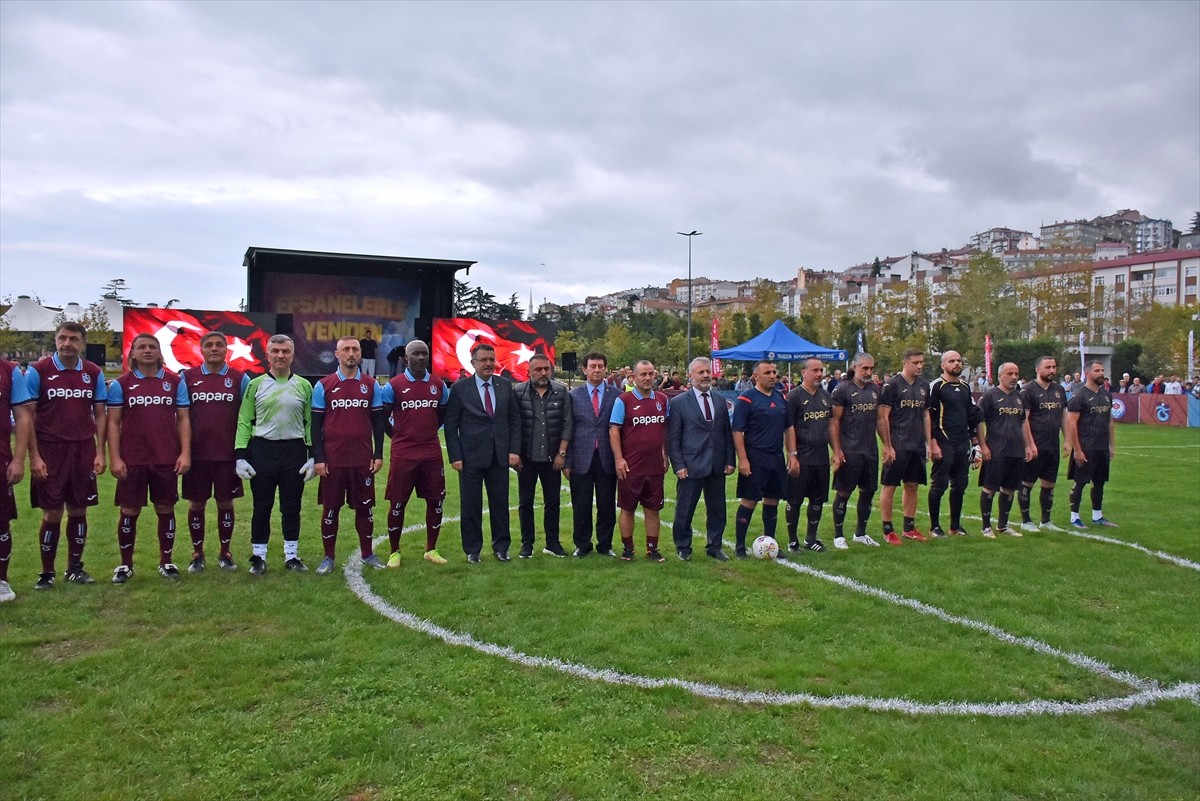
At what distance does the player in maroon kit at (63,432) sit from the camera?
20.3 feet

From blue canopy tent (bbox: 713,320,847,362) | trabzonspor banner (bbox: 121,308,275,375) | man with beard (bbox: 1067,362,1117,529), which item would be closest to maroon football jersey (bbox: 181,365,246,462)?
man with beard (bbox: 1067,362,1117,529)

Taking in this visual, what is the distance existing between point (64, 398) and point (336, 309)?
675 inches

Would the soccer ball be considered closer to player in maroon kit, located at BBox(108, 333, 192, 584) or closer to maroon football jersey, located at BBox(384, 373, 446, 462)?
maroon football jersey, located at BBox(384, 373, 446, 462)

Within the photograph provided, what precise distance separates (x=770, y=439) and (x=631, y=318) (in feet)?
197

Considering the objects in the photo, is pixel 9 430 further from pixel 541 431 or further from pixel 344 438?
pixel 541 431

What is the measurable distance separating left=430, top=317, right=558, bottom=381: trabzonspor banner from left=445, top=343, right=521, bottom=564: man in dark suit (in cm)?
1183

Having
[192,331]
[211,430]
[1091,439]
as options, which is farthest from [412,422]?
[192,331]

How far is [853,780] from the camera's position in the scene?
3.61 m

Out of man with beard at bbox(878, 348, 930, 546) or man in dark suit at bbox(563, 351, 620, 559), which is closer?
man in dark suit at bbox(563, 351, 620, 559)

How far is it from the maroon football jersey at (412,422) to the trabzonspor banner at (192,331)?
11162 mm

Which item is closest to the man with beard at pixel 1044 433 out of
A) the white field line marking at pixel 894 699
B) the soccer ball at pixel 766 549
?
the soccer ball at pixel 766 549

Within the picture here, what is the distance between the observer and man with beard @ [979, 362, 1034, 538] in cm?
939

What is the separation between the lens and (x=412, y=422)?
24.0 feet

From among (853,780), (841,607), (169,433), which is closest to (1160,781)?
(853,780)
